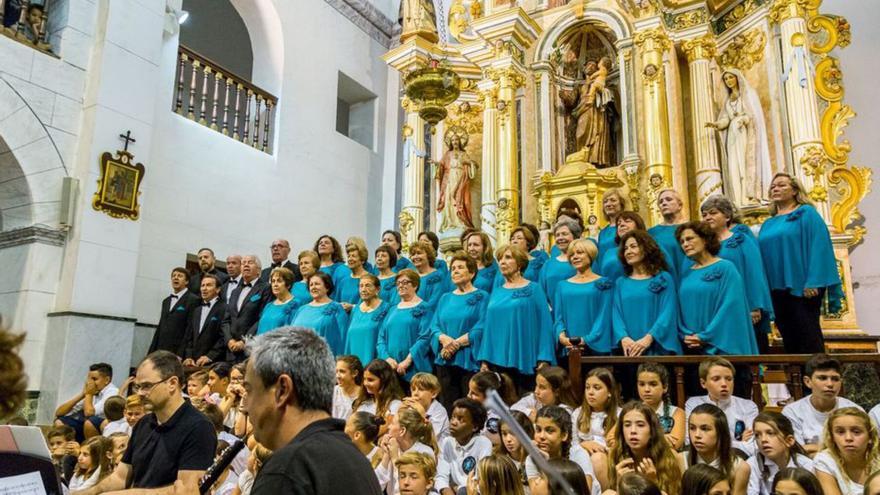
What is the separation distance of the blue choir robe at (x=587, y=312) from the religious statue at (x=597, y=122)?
4.68m

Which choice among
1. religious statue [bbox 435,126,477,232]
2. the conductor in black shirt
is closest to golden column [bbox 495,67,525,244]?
religious statue [bbox 435,126,477,232]

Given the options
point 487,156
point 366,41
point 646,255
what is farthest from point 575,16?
point 646,255

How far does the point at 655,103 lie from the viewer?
8.21 metres

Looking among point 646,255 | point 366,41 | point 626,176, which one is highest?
point 366,41

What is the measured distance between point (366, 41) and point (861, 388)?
9.47 m

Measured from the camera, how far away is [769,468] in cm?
302

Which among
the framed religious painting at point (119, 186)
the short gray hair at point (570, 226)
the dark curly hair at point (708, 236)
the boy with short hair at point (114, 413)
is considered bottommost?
the boy with short hair at point (114, 413)

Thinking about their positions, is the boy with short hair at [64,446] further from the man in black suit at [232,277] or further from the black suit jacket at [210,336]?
the man in black suit at [232,277]

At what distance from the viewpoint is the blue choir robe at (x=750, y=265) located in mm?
4219

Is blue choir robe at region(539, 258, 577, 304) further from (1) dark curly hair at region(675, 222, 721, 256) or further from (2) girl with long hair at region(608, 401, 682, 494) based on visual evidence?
(2) girl with long hair at region(608, 401, 682, 494)

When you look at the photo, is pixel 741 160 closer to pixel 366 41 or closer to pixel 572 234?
pixel 572 234

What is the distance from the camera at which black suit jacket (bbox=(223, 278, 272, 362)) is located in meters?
6.33

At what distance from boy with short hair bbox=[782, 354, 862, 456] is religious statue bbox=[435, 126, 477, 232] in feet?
21.1

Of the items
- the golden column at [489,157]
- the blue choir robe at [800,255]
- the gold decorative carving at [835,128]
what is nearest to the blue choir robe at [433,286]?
the blue choir robe at [800,255]
